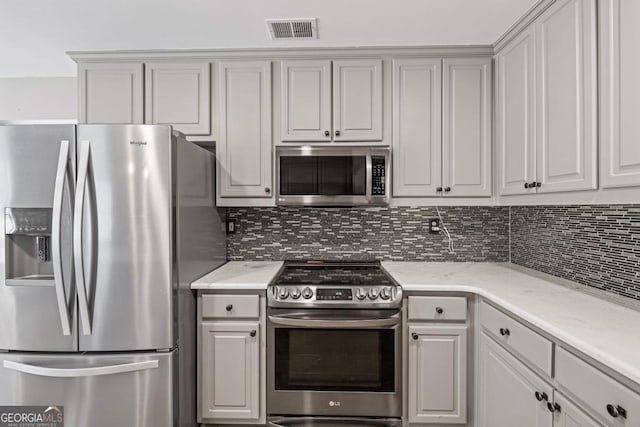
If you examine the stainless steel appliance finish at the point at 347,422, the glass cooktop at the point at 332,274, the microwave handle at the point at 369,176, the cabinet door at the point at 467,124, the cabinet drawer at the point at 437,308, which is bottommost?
the stainless steel appliance finish at the point at 347,422

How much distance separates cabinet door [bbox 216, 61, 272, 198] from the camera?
7.84 ft

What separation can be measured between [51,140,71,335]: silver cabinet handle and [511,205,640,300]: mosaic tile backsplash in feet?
8.75

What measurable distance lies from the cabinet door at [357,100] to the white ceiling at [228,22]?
15cm

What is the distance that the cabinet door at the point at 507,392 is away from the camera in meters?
1.35

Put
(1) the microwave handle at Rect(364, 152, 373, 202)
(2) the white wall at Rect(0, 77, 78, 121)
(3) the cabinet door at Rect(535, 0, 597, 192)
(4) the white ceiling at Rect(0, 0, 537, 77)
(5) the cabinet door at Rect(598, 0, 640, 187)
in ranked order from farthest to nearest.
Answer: (2) the white wall at Rect(0, 77, 78, 121)
(1) the microwave handle at Rect(364, 152, 373, 202)
(4) the white ceiling at Rect(0, 0, 537, 77)
(3) the cabinet door at Rect(535, 0, 597, 192)
(5) the cabinet door at Rect(598, 0, 640, 187)

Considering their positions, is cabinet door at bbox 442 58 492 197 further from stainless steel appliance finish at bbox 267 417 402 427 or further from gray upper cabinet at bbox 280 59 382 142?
stainless steel appliance finish at bbox 267 417 402 427

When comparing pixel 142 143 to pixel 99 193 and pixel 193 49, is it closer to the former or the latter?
pixel 99 193

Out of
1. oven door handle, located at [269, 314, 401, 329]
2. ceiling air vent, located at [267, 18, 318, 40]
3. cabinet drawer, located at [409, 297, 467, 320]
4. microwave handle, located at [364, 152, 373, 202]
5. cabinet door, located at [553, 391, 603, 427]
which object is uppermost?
ceiling air vent, located at [267, 18, 318, 40]

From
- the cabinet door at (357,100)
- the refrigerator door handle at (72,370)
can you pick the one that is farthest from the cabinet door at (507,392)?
the refrigerator door handle at (72,370)

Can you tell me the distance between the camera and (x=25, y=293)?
5.70 feet

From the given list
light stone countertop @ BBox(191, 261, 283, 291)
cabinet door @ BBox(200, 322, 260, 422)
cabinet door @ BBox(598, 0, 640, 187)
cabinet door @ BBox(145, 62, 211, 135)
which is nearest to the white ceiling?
cabinet door @ BBox(145, 62, 211, 135)

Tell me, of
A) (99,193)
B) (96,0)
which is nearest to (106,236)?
(99,193)

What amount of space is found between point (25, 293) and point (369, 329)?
5.83 feet

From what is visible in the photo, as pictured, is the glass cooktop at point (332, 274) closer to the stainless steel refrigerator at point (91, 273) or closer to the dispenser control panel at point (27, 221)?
the stainless steel refrigerator at point (91, 273)
